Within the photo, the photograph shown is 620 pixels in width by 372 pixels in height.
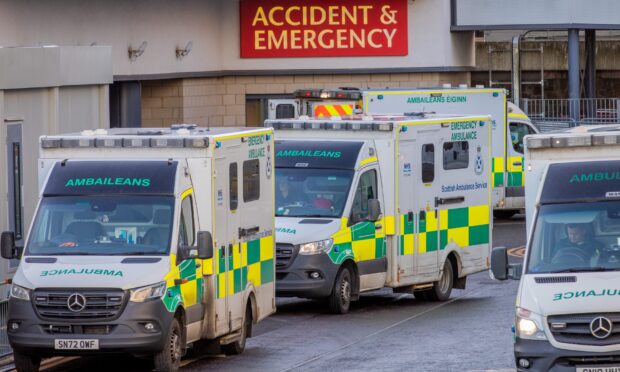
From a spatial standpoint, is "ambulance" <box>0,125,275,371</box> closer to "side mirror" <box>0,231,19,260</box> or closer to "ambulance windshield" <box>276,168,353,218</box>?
"side mirror" <box>0,231,19,260</box>

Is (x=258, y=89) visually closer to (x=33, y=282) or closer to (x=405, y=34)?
(x=405, y=34)

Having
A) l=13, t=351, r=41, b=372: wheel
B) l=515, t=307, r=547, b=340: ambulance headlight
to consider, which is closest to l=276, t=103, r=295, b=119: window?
l=13, t=351, r=41, b=372: wheel

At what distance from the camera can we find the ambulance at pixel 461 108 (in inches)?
1137

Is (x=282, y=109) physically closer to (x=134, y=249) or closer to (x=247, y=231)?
(x=247, y=231)

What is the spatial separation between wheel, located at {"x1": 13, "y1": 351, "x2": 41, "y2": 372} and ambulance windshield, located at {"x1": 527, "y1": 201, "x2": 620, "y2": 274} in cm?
489

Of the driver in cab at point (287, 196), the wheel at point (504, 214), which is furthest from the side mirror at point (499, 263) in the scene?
the wheel at point (504, 214)

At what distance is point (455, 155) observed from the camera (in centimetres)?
2241

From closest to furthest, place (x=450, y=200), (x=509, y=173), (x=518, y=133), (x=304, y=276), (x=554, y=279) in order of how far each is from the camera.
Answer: (x=554, y=279) → (x=304, y=276) → (x=450, y=200) → (x=509, y=173) → (x=518, y=133)

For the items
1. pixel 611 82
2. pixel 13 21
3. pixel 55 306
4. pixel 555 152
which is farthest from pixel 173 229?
pixel 611 82

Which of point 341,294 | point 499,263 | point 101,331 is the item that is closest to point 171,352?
point 101,331

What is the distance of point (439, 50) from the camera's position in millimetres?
36281

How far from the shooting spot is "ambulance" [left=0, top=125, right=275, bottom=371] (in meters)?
14.6

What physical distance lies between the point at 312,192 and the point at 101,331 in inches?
253

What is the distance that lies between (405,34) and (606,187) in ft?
74.2
